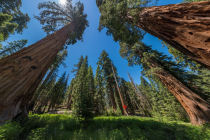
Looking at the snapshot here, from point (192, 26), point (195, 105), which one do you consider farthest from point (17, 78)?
point (195, 105)

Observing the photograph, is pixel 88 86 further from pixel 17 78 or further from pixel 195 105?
pixel 195 105

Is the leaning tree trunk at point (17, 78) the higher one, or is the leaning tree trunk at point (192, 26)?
the leaning tree trunk at point (192, 26)

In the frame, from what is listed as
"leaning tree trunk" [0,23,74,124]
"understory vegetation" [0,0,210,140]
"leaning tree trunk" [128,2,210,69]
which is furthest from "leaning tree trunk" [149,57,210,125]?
"leaning tree trunk" [0,23,74,124]

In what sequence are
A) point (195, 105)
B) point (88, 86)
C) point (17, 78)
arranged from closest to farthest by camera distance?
1. point (17, 78)
2. point (195, 105)
3. point (88, 86)

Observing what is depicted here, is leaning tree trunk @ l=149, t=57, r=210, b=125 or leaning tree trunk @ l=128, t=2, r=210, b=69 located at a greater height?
leaning tree trunk @ l=128, t=2, r=210, b=69

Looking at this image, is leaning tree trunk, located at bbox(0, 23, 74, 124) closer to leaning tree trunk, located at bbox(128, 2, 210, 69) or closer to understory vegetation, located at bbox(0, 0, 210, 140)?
understory vegetation, located at bbox(0, 0, 210, 140)

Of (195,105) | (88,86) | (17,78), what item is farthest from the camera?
(88,86)

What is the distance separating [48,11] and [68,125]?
1114 cm

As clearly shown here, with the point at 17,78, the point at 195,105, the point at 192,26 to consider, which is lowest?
the point at 195,105

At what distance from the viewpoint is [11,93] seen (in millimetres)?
1740

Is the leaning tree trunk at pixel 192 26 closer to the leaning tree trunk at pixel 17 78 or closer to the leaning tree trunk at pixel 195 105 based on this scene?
the leaning tree trunk at pixel 195 105

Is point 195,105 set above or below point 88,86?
below

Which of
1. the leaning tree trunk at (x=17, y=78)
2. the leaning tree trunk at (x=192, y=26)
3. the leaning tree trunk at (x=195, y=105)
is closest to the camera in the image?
the leaning tree trunk at (x=17, y=78)

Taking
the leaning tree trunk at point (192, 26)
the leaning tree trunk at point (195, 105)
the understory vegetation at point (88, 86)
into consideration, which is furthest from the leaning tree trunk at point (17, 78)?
the leaning tree trunk at point (195, 105)
